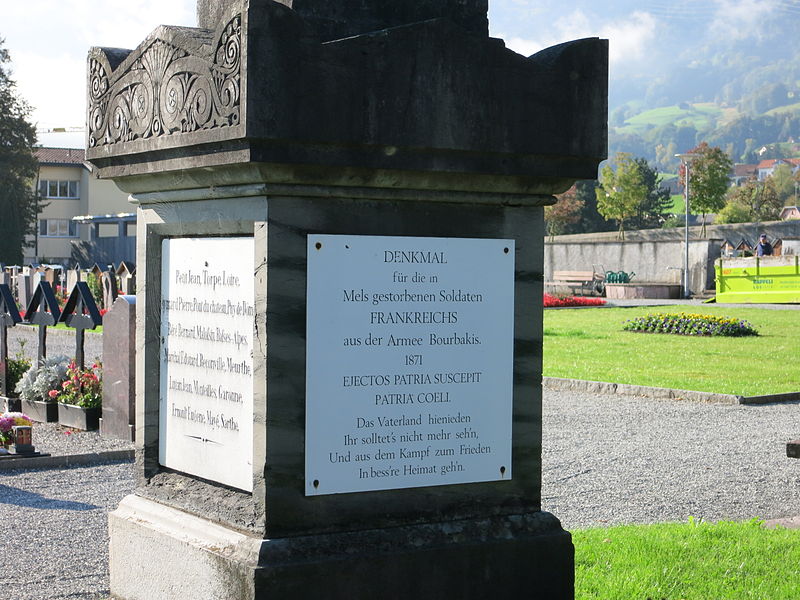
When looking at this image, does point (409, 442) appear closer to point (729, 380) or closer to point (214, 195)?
point (214, 195)

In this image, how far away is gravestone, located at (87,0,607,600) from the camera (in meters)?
3.39

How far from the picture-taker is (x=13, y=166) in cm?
6594

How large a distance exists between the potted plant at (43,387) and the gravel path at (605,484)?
3.48 feet

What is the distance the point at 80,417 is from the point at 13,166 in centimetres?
5925

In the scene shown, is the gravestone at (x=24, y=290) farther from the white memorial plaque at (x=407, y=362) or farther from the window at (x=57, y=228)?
the window at (x=57, y=228)

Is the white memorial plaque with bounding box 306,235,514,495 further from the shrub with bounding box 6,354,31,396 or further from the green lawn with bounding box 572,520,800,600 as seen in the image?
the shrub with bounding box 6,354,31,396

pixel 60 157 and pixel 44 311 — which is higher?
pixel 60 157

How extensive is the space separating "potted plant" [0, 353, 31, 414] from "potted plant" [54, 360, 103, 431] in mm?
749

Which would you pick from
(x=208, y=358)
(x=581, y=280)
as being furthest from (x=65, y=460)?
(x=581, y=280)

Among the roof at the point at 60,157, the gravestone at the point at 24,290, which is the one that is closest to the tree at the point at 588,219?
the roof at the point at 60,157

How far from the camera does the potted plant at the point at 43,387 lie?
1152cm

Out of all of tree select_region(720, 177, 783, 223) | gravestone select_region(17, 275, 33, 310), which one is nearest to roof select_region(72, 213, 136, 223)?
gravestone select_region(17, 275, 33, 310)

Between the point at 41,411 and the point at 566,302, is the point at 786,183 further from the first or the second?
the point at 41,411

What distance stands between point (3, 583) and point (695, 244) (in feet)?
125
